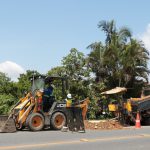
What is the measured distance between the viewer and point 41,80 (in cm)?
2177

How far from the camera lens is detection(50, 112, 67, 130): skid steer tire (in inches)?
822

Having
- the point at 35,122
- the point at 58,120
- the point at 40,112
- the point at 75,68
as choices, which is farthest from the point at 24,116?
the point at 75,68

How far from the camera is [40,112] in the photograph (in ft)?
68.1

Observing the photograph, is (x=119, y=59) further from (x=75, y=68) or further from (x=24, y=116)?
(x=24, y=116)

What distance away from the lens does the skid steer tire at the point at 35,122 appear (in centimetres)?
2011

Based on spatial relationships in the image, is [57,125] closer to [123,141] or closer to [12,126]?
[12,126]

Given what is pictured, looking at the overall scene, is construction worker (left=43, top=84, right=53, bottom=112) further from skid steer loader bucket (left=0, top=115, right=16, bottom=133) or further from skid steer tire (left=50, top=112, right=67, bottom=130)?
skid steer loader bucket (left=0, top=115, right=16, bottom=133)

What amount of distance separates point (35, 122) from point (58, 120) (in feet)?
4.44

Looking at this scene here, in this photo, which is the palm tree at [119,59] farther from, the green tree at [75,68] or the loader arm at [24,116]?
the loader arm at [24,116]

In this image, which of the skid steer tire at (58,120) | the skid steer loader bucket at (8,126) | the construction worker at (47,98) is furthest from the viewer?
the construction worker at (47,98)

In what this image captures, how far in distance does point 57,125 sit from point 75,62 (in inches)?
615

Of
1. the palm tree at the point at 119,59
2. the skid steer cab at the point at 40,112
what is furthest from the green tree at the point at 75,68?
the skid steer cab at the point at 40,112

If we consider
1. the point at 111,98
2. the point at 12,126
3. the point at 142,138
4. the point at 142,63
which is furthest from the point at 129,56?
the point at 142,138

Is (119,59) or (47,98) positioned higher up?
(119,59)
